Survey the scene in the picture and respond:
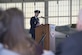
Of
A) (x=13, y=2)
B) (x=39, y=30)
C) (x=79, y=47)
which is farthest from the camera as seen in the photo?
(x=13, y=2)

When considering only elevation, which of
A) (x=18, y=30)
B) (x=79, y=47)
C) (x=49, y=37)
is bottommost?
(x=49, y=37)

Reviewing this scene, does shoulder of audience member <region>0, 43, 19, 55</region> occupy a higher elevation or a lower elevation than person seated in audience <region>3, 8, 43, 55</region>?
lower

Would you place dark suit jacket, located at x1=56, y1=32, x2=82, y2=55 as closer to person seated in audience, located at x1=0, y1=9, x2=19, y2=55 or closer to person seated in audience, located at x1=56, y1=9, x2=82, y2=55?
person seated in audience, located at x1=56, y1=9, x2=82, y2=55

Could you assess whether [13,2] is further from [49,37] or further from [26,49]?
[26,49]

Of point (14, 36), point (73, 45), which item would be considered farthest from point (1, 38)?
point (73, 45)

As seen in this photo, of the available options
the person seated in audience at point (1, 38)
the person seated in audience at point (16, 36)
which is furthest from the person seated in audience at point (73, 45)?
the person seated in audience at point (1, 38)

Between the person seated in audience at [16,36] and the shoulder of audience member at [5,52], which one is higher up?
the person seated in audience at [16,36]

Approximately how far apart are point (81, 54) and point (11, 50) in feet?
1.52

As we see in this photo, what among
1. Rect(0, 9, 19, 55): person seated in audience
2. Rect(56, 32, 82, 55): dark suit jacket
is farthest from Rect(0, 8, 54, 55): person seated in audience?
Rect(56, 32, 82, 55): dark suit jacket

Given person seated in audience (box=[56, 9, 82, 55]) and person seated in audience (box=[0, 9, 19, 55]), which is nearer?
person seated in audience (box=[0, 9, 19, 55])

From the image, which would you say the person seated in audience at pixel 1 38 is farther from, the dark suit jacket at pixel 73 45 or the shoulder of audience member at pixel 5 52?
the dark suit jacket at pixel 73 45

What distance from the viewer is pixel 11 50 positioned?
56.5 inches

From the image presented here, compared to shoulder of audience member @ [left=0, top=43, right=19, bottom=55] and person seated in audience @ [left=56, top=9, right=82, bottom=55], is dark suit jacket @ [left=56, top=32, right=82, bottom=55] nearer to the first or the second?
person seated in audience @ [left=56, top=9, right=82, bottom=55]

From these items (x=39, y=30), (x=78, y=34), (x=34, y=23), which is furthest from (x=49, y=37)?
(x=78, y=34)
